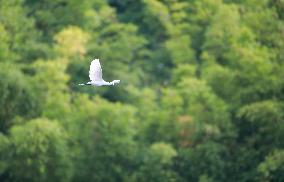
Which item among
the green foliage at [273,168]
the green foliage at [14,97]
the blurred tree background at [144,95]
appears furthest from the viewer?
the green foliage at [14,97]

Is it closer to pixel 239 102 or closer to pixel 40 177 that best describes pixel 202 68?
pixel 239 102

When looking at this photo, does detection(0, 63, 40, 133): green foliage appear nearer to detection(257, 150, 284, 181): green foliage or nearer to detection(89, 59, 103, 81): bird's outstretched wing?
detection(257, 150, 284, 181): green foliage

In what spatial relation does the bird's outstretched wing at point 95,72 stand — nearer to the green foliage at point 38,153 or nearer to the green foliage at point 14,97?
the green foliage at point 38,153

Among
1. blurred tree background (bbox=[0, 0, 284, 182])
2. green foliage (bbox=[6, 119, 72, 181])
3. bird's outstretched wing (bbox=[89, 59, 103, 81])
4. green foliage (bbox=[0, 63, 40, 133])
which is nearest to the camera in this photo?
bird's outstretched wing (bbox=[89, 59, 103, 81])

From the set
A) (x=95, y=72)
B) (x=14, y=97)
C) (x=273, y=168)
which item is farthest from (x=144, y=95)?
(x=95, y=72)

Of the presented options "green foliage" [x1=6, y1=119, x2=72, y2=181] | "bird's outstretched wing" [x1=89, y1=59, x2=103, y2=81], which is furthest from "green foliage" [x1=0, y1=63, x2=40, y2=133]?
"bird's outstretched wing" [x1=89, y1=59, x2=103, y2=81]

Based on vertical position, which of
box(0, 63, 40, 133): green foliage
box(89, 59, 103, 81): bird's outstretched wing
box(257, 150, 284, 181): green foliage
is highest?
box(0, 63, 40, 133): green foliage

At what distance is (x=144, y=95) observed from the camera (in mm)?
51750

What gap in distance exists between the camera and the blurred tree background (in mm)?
45062

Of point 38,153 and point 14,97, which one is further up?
point 14,97

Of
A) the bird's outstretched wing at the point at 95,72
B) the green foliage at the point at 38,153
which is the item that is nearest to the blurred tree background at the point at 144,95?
the green foliage at the point at 38,153

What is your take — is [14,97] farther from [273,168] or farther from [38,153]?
[273,168]

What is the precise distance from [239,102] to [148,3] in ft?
39.1

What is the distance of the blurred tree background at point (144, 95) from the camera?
45062 mm
